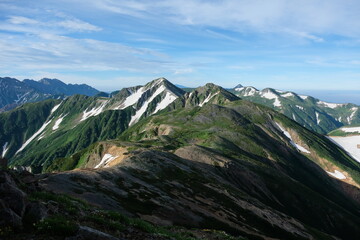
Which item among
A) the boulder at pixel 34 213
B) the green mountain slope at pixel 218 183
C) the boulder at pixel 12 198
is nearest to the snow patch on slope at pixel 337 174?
the green mountain slope at pixel 218 183

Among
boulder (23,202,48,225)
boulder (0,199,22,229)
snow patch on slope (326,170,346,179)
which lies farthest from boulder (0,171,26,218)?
snow patch on slope (326,170,346,179)

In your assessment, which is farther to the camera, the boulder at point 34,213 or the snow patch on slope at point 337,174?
the snow patch on slope at point 337,174

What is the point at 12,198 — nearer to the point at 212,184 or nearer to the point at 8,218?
the point at 8,218

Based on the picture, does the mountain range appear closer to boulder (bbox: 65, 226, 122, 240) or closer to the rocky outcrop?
boulder (bbox: 65, 226, 122, 240)

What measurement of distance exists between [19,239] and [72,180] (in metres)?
32.2

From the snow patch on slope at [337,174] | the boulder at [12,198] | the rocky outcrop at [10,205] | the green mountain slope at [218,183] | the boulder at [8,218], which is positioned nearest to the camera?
the boulder at [8,218]

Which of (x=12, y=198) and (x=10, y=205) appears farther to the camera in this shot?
(x=12, y=198)

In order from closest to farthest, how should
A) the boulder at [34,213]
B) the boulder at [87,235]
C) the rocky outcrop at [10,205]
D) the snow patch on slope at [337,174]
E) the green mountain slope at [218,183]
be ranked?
the rocky outcrop at [10,205] < the boulder at [87,235] < the boulder at [34,213] < the green mountain slope at [218,183] < the snow patch on slope at [337,174]

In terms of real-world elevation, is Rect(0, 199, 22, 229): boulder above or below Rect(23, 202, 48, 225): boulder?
above

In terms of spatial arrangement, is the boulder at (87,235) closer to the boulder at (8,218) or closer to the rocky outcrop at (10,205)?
the boulder at (8,218)

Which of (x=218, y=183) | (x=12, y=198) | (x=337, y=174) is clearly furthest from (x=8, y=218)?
(x=337, y=174)

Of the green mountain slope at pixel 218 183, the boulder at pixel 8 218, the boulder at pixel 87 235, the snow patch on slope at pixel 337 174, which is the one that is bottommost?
the snow patch on slope at pixel 337 174

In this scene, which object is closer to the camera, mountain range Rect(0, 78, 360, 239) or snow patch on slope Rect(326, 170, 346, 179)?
mountain range Rect(0, 78, 360, 239)

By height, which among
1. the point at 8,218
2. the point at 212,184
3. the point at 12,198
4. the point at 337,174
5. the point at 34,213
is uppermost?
the point at 12,198
